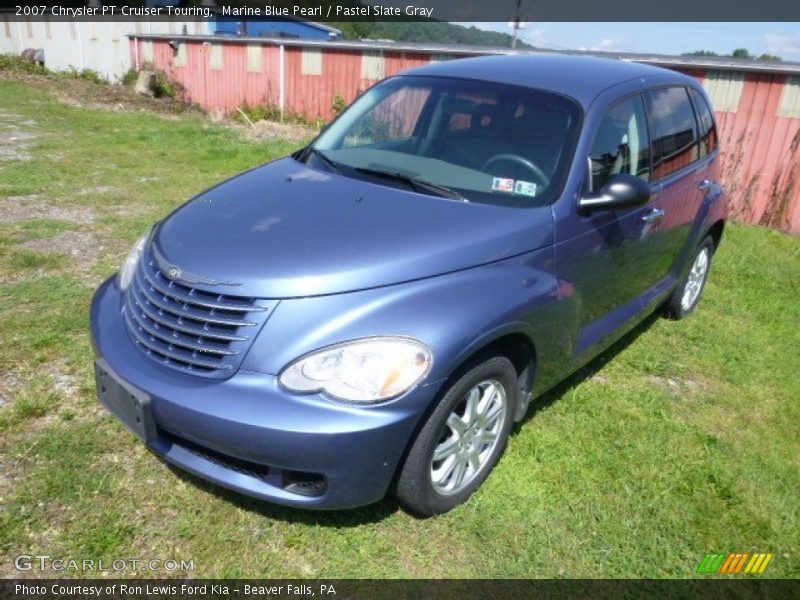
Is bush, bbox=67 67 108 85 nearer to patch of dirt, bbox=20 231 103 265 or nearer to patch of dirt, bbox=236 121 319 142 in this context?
patch of dirt, bbox=236 121 319 142


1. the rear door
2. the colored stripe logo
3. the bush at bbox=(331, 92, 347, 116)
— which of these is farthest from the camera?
the bush at bbox=(331, 92, 347, 116)

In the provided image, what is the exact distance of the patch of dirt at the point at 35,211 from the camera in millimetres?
6262

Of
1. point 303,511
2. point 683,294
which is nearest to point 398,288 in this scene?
point 303,511

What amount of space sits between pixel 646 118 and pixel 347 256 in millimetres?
2307

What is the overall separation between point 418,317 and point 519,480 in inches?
44.7

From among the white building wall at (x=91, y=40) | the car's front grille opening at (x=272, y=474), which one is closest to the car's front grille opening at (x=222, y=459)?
the car's front grille opening at (x=272, y=474)

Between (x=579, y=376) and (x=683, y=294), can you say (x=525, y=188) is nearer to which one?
(x=579, y=376)

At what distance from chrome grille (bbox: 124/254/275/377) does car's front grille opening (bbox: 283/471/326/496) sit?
1.47 feet

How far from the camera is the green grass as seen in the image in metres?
2.52

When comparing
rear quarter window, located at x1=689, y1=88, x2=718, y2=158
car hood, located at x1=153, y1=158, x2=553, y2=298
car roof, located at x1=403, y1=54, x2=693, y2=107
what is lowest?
car hood, located at x1=153, y1=158, x2=553, y2=298

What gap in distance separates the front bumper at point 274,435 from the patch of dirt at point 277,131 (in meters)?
Answer: 10.3

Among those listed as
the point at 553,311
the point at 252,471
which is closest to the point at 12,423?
the point at 252,471

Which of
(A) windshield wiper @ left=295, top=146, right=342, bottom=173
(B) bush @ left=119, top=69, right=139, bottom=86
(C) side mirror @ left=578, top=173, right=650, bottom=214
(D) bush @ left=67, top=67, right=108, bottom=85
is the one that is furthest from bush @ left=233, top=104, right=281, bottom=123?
(C) side mirror @ left=578, top=173, right=650, bottom=214

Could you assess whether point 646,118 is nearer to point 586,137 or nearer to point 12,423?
point 586,137
